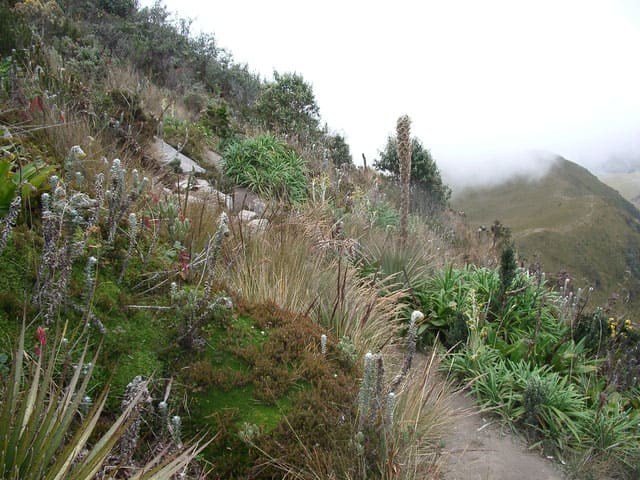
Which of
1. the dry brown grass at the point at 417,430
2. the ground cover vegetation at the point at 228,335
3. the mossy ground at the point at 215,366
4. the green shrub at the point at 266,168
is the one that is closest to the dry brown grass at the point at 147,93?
the ground cover vegetation at the point at 228,335

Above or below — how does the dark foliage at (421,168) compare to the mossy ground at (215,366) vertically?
above

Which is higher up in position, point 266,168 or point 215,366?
point 266,168

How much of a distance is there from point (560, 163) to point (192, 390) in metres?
175

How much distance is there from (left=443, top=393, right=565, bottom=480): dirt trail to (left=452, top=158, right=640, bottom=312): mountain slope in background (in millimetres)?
37050

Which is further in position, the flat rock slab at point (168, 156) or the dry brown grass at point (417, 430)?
the flat rock slab at point (168, 156)

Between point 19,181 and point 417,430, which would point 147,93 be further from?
point 417,430

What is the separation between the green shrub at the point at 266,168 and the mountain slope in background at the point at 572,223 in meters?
34.4

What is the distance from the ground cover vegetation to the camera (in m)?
2.38

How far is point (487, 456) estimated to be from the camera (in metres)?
3.96

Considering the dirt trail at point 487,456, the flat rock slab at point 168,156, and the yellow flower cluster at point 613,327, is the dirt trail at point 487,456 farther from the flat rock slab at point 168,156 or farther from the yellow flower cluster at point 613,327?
the flat rock slab at point 168,156

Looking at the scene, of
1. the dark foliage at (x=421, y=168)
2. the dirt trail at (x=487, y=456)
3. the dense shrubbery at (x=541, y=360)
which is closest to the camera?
the dirt trail at (x=487, y=456)

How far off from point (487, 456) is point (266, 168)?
22.8 feet

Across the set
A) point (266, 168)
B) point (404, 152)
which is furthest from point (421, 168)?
point (404, 152)

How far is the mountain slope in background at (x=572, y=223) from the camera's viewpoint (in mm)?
72188
